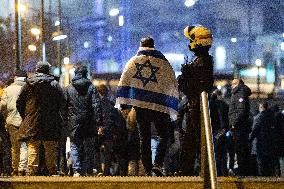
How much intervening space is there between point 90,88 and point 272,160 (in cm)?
568

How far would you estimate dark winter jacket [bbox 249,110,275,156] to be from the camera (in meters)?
13.8

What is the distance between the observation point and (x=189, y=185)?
639 centimetres

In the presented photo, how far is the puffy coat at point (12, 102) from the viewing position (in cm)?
1075

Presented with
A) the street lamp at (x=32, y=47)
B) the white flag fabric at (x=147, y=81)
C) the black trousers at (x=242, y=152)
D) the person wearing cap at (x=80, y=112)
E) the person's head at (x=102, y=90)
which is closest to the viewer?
the white flag fabric at (x=147, y=81)

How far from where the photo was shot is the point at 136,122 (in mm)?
10492

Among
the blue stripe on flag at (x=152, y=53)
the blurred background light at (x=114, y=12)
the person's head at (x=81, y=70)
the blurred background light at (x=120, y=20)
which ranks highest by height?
the blurred background light at (x=114, y=12)

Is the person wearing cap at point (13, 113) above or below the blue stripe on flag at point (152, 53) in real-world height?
below

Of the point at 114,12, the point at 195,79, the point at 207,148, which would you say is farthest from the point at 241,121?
the point at 114,12

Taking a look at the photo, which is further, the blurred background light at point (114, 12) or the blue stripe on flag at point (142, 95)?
the blurred background light at point (114, 12)

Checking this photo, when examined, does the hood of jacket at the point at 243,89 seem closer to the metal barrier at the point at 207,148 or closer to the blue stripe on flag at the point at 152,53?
the blue stripe on flag at the point at 152,53

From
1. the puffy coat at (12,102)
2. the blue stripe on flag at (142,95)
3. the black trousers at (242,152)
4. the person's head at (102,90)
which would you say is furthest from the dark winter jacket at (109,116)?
the blue stripe on flag at (142,95)

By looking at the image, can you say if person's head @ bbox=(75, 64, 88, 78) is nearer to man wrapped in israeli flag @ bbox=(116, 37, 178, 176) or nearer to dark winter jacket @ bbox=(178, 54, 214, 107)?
man wrapped in israeli flag @ bbox=(116, 37, 178, 176)

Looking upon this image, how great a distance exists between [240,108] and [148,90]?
4.86m

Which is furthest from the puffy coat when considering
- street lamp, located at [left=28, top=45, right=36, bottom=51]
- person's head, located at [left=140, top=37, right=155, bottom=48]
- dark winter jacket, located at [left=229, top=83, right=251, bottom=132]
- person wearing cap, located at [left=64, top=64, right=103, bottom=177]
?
street lamp, located at [left=28, top=45, right=36, bottom=51]
